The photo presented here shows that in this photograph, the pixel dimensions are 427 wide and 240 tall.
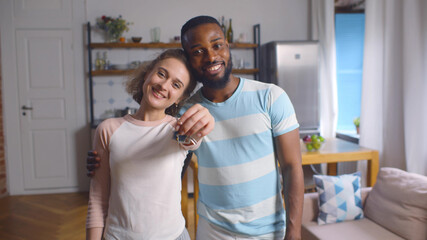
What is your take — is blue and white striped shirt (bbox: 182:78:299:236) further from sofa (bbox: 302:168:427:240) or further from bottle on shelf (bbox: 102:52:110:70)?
bottle on shelf (bbox: 102:52:110:70)

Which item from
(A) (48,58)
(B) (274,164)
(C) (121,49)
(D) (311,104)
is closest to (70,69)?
(A) (48,58)

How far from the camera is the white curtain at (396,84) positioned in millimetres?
2852

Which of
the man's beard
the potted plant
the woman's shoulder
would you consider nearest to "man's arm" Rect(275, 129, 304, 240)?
the man's beard

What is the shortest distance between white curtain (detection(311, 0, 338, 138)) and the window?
15cm

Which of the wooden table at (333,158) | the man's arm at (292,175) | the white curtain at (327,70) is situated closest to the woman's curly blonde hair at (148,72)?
the man's arm at (292,175)

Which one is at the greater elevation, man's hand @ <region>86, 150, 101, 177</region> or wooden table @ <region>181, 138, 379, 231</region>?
man's hand @ <region>86, 150, 101, 177</region>

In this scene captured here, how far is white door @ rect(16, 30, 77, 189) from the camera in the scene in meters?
4.42

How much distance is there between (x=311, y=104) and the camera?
169 inches

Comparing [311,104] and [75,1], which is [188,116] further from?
[75,1]

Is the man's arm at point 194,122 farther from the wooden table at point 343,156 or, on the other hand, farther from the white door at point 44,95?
the white door at point 44,95

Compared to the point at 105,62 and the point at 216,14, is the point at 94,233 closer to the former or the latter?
the point at 105,62

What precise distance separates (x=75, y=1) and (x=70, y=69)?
86 cm

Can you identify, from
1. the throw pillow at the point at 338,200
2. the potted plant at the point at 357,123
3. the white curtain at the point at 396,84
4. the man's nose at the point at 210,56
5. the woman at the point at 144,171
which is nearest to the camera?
the woman at the point at 144,171

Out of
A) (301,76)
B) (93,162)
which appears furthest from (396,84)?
(93,162)
